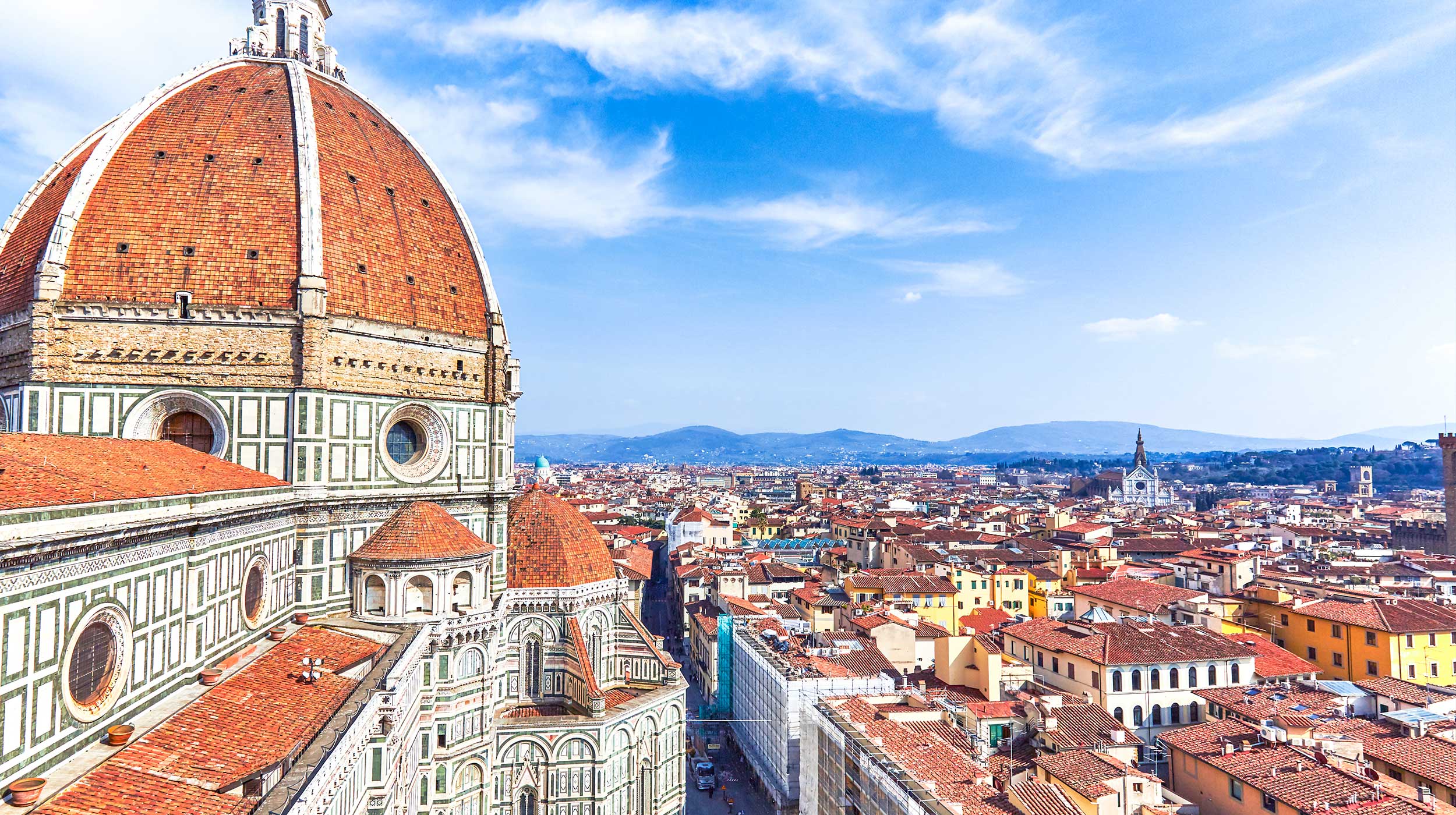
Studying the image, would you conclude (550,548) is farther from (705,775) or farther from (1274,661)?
(1274,661)

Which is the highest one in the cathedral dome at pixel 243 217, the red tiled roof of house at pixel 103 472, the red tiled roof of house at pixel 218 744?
the cathedral dome at pixel 243 217

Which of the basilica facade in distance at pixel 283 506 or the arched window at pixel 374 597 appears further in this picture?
the arched window at pixel 374 597

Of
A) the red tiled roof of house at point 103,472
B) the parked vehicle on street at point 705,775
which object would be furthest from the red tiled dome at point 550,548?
the parked vehicle on street at point 705,775

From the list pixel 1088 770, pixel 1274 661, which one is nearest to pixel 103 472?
pixel 1088 770

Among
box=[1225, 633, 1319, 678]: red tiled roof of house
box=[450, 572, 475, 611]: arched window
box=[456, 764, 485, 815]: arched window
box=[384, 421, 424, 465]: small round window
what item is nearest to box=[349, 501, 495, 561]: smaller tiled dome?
box=[450, 572, 475, 611]: arched window

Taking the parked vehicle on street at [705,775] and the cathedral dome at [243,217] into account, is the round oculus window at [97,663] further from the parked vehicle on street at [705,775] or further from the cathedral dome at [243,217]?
the parked vehicle on street at [705,775]

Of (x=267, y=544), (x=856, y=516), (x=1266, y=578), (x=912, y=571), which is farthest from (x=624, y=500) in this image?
(x=267, y=544)

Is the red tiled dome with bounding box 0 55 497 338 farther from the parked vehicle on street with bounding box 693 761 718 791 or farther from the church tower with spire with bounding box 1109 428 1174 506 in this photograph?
the church tower with spire with bounding box 1109 428 1174 506
